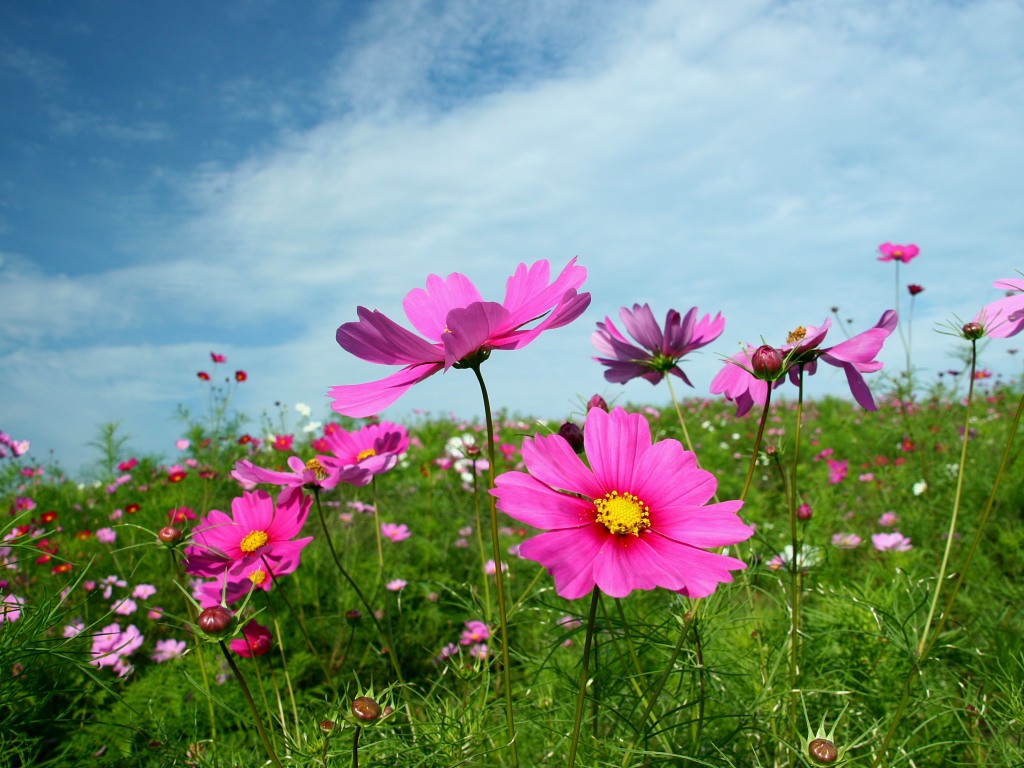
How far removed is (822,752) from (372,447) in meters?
1.11

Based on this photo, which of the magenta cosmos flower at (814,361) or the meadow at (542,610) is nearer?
the meadow at (542,610)

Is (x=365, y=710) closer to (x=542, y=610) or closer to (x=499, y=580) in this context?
(x=499, y=580)

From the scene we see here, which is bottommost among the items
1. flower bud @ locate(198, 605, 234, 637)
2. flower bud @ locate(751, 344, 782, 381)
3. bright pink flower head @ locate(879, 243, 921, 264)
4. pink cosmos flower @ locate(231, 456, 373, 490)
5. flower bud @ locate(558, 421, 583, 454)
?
flower bud @ locate(198, 605, 234, 637)

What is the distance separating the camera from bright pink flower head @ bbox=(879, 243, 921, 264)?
11.1 feet

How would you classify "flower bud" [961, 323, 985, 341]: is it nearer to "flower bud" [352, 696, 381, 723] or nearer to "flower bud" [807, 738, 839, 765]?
"flower bud" [807, 738, 839, 765]

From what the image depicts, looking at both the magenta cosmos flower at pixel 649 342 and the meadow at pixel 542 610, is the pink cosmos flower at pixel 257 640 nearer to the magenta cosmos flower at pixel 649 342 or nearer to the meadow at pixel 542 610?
the meadow at pixel 542 610

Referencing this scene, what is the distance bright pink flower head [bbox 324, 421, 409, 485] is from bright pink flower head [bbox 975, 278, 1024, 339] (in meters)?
1.06

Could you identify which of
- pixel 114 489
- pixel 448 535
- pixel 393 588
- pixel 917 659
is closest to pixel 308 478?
pixel 917 659

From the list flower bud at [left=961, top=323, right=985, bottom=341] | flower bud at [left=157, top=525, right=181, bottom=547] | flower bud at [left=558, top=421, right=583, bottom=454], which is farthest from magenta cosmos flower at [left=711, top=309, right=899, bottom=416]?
flower bud at [left=157, top=525, right=181, bottom=547]

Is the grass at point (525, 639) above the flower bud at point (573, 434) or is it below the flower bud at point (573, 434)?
below

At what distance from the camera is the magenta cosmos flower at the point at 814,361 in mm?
942

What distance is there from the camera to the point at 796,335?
1.05m

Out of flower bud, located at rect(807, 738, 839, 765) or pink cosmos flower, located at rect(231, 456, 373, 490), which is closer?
flower bud, located at rect(807, 738, 839, 765)

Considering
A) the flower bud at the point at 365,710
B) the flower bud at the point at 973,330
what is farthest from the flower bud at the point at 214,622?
the flower bud at the point at 973,330
